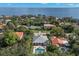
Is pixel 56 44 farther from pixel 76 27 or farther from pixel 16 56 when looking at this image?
pixel 16 56

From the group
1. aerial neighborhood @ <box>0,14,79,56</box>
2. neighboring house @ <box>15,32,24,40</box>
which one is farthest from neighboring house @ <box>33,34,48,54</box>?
neighboring house @ <box>15,32,24,40</box>

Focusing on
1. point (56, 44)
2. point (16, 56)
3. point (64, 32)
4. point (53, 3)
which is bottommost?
point (16, 56)

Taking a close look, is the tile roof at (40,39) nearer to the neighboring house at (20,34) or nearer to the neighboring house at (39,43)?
the neighboring house at (39,43)

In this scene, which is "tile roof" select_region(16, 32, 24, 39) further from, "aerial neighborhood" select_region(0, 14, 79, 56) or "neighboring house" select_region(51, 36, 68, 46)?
"neighboring house" select_region(51, 36, 68, 46)

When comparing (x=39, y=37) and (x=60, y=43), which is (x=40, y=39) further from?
(x=60, y=43)

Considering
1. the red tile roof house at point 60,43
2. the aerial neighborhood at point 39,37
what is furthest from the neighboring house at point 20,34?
the red tile roof house at point 60,43

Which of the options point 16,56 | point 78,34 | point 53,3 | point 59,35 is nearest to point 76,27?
point 78,34

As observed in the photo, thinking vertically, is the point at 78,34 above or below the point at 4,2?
below

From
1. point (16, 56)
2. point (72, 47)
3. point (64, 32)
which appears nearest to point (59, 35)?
point (64, 32)
